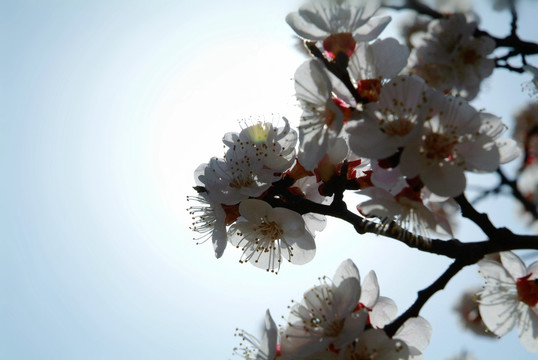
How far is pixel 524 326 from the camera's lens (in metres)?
1.72

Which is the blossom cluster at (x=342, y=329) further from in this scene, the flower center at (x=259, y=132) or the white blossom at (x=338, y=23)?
the white blossom at (x=338, y=23)

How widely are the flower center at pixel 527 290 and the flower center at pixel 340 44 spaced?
1108 mm

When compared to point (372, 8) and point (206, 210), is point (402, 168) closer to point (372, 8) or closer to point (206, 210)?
point (372, 8)

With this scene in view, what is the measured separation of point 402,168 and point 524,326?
93cm

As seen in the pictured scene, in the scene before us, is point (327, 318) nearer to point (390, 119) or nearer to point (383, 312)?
point (383, 312)

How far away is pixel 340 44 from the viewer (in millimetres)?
1646

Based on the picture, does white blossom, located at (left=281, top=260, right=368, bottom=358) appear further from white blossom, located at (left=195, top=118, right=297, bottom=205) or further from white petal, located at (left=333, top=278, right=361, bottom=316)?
white blossom, located at (left=195, top=118, right=297, bottom=205)

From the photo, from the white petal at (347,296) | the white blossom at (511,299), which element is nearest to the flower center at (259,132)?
the white petal at (347,296)

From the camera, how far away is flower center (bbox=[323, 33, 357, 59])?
1641 mm

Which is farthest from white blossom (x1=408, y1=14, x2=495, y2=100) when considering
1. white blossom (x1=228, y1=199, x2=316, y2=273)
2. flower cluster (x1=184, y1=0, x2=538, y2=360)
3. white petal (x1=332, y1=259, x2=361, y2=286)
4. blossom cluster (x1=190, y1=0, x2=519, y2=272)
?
white petal (x1=332, y1=259, x2=361, y2=286)

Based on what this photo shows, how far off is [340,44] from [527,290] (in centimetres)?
119

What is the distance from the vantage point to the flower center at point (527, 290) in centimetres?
169

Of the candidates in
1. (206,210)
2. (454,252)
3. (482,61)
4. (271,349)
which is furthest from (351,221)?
(482,61)

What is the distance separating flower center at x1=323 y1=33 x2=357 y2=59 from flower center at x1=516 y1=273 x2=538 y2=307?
111 centimetres
